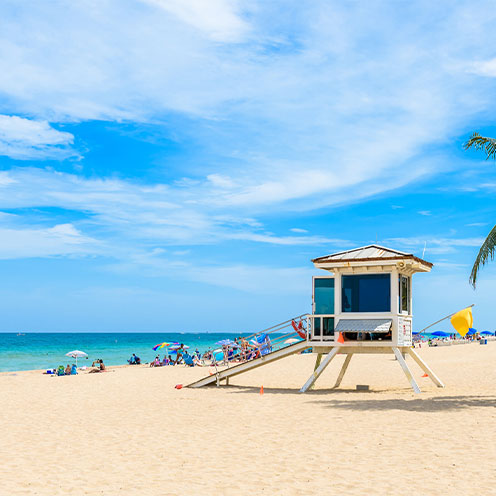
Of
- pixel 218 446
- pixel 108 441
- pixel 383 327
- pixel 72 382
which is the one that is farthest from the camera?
pixel 72 382

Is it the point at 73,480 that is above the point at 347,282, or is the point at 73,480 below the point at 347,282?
below

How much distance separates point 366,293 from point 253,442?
350 inches

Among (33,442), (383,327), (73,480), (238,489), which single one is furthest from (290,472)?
(383,327)

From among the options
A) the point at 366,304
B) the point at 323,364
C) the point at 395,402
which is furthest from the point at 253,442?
the point at 366,304

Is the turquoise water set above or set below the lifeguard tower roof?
below

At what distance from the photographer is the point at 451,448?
1078cm

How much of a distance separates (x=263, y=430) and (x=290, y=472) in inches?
145

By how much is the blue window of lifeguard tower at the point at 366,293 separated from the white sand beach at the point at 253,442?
9.11ft

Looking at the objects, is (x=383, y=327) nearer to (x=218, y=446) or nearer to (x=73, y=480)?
(x=218, y=446)

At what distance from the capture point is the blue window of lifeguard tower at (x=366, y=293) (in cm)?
1948

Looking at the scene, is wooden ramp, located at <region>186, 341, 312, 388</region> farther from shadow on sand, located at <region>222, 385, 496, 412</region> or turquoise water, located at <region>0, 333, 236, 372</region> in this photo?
turquoise water, located at <region>0, 333, 236, 372</region>

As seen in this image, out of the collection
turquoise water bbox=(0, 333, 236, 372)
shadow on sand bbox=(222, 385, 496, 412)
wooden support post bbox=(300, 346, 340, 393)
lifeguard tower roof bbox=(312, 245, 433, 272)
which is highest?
lifeguard tower roof bbox=(312, 245, 433, 272)

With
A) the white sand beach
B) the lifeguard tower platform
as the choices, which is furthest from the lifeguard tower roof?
the white sand beach

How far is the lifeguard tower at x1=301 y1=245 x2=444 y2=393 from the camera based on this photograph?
1927 cm
